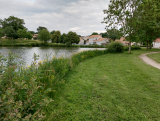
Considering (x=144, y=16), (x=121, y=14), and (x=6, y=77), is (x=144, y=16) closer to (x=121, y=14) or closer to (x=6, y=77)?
(x=121, y=14)

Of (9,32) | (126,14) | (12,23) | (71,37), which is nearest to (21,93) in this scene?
(126,14)

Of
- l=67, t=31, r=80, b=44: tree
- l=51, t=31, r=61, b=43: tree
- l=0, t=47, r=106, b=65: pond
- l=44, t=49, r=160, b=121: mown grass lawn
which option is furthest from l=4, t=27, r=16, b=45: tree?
l=44, t=49, r=160, b=121: mown grass lawn

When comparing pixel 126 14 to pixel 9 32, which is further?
pixel 9 32

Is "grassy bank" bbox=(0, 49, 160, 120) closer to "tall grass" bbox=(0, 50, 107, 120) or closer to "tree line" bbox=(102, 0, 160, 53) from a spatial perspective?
"tall grass" bbox=(0, 50, 107, 120)

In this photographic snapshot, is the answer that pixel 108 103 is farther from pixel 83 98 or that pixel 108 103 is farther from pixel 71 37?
pixel 71 37

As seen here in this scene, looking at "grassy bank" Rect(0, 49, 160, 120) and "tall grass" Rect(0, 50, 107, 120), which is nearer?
"tall grass" Rect(0, 50, 107, 120)

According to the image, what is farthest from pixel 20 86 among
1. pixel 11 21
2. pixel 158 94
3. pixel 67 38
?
pixel 11 21

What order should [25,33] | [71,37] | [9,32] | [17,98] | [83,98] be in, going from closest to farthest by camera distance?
[17,98]
[83,98]
[9,32]
[25,33]
[71,37]

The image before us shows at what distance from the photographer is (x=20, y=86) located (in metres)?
1.89

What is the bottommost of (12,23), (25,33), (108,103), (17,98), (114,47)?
(108,103)

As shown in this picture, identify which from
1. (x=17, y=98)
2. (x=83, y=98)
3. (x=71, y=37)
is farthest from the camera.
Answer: (x=71, y=37)

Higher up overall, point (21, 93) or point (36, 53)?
point (36, 53)

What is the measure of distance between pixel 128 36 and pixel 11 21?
7293 cm

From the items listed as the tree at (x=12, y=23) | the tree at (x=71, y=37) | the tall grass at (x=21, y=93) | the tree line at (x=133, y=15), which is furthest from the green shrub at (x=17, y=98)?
the tree at (x=12, y=23)
